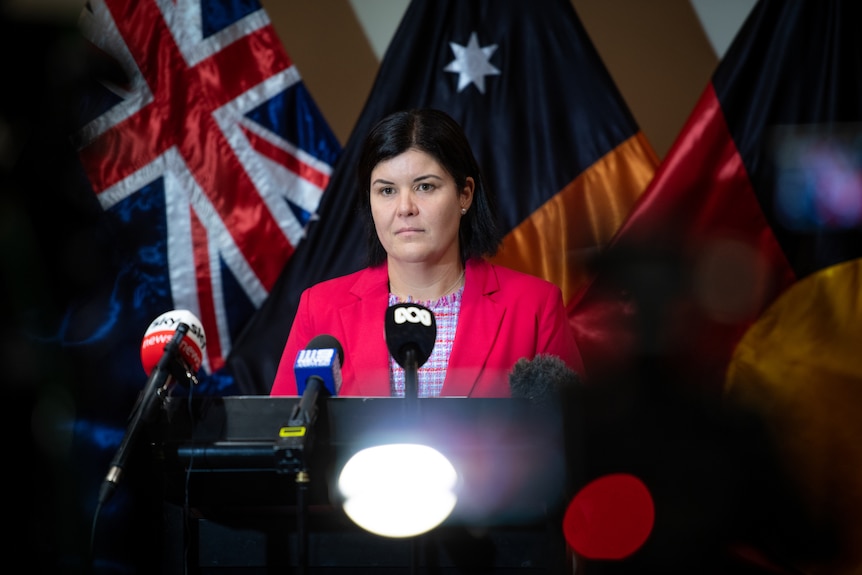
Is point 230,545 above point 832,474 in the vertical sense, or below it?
below

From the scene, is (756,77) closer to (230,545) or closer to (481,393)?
(481,393)

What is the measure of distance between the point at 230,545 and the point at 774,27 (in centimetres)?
225

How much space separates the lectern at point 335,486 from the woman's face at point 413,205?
80 centimetres

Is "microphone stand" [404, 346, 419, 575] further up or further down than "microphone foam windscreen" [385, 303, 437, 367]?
further down

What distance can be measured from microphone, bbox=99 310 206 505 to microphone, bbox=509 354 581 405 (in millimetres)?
487

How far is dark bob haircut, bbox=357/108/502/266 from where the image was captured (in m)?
2.02

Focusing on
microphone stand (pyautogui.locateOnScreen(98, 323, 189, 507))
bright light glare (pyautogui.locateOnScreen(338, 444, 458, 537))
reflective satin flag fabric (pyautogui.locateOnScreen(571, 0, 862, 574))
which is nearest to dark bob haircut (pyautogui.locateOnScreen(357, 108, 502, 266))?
reflective satin flag fabric (pyautogui.locateOnScreen(571, 0, 862, 574))

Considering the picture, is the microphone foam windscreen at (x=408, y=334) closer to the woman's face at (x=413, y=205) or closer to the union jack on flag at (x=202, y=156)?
the woman's face at (x=413, y=205)

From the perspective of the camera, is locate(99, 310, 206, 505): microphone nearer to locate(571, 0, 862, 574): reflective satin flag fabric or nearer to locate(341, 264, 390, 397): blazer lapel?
locate(341, 264, 390, 397): blazer lapel

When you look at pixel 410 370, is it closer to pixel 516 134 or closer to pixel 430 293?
pixel 430 293

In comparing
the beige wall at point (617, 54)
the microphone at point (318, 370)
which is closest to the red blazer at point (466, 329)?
the microphone at point (318, 370)

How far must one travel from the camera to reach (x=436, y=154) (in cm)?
203

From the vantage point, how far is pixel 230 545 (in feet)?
4.22

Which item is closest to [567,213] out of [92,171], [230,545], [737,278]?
[737,278]
